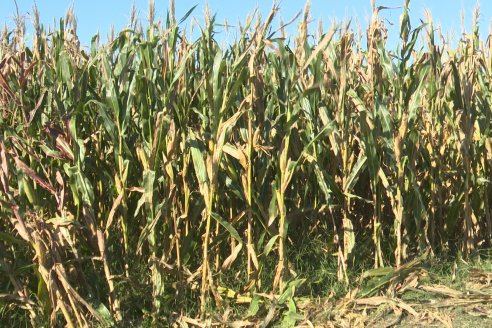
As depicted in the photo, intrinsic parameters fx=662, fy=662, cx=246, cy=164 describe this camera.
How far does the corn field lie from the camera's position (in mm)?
3455

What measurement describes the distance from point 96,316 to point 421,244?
2.12 m

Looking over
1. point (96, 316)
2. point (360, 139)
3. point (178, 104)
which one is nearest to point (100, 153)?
point (178, 104)

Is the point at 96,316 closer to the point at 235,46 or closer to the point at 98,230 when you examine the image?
the point at 98,230

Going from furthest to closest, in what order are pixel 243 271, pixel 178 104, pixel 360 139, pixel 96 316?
pixel 360 139, pixel 243 271, pixel 178 104, pixel 96 316

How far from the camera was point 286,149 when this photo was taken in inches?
144

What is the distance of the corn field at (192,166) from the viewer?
3455 mm

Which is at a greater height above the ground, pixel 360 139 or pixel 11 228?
pixel 360 139

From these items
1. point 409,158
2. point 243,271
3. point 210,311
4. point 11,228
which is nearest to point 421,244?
point 409,158

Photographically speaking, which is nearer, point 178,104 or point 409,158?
point 178,104

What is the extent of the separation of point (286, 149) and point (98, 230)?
1102 mm

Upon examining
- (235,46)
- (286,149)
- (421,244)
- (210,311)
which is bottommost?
(210,311)

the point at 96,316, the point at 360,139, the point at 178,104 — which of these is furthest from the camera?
the point at 360,139

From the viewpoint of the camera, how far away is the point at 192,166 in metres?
3.83

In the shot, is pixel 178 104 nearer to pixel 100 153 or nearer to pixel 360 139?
pixel 100 153
